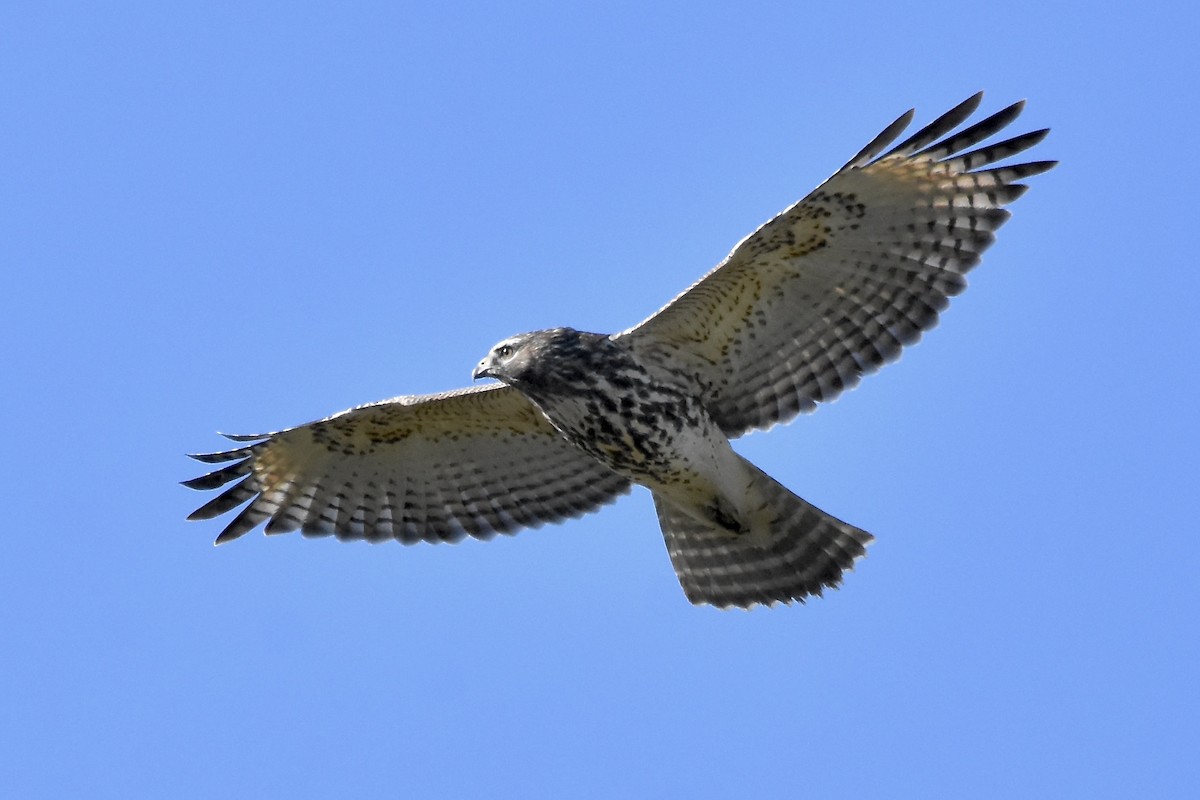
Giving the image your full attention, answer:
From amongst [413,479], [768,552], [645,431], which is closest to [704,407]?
[645,431]

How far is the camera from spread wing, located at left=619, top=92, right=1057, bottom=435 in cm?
1142

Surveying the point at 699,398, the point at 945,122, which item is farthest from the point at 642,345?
the point at 945,122

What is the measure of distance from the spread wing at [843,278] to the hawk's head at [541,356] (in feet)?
1.44

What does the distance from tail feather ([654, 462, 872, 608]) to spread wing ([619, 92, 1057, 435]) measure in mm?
600

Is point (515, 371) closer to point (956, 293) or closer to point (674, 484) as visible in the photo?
point (674, 484)

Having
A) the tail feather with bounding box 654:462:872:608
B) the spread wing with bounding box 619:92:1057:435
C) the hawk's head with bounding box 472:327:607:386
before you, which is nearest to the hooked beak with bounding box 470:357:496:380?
the hawk's head with bounding box 472:327:607:386

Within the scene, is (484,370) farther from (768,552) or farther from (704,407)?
(768,552)

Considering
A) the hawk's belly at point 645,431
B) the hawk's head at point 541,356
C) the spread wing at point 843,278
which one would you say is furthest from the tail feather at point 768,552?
the hawk's head at point 541,356

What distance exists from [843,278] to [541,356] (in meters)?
→ 1.89

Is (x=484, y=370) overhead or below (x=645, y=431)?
overhead

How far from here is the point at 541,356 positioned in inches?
446

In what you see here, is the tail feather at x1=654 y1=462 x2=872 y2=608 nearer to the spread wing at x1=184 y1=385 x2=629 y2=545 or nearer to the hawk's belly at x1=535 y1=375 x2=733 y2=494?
the hawk's belly at x1=535 y1=375 x2=733 y2=494

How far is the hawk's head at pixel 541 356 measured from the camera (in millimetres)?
11297

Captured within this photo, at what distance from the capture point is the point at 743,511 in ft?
40.0
